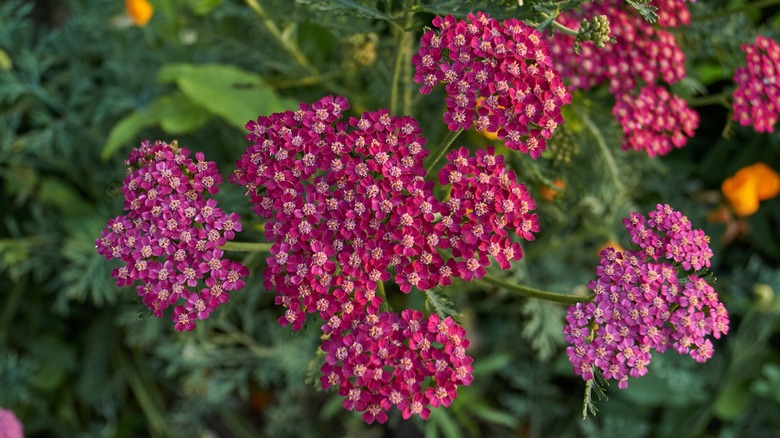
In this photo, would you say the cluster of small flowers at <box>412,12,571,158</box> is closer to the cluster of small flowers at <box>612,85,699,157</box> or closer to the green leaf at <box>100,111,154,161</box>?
the cluster of small flowers at <box>612,85,699,157</box>

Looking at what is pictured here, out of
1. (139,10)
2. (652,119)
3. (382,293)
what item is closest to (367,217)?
(382,293)

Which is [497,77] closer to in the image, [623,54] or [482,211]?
[482,211]

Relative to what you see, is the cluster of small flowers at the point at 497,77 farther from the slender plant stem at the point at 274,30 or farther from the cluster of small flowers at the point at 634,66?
the slender plant stem at the point at 274,30

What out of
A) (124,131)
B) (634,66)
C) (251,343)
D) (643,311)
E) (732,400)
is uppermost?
(634,66)

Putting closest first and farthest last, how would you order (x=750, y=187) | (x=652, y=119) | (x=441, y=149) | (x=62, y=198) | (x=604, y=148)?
(x=441, y=149)
(x=652, y=119)
(x=604, y=148)
(x=750, y=187)
(x=62, y=198)

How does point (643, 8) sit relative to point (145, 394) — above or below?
above

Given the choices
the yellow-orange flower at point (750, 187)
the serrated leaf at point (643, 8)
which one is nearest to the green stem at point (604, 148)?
the serrated leaf at point (643, 8)

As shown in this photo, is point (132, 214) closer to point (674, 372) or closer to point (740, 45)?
point (740, 45)
